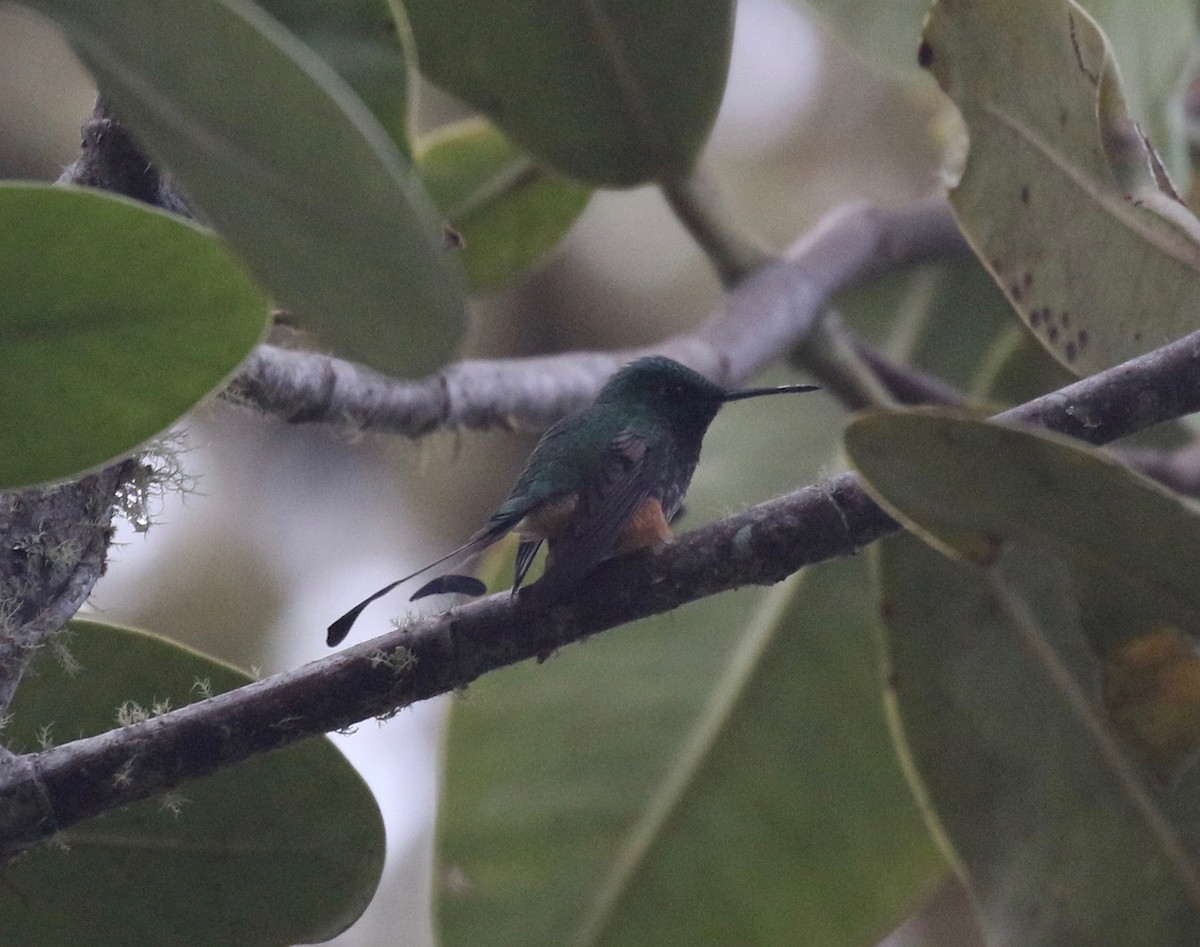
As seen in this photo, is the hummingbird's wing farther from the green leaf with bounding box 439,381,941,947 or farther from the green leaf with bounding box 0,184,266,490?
the green leaf with bounding box 439,381,941,947

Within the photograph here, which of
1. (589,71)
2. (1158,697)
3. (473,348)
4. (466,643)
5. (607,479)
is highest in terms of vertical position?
(589,71)

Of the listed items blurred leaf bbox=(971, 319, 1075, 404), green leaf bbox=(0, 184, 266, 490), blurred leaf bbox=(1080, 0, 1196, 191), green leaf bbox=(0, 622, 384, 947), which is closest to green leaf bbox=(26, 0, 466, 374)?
green leaf bbox=(0, 184, 266, 490)

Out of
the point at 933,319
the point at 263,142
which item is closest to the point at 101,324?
the point at 263,142

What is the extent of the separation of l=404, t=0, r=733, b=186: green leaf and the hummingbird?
37 centimetres

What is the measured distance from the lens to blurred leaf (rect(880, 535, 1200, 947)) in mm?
1685

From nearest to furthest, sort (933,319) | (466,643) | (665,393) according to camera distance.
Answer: (466,643), (665,393), (933,319)

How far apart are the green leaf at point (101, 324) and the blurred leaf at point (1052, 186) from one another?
1010 mm

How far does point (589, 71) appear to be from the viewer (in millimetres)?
1938

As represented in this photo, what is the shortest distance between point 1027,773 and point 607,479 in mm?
738

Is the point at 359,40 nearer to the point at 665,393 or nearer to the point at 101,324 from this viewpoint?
the point at 101,324

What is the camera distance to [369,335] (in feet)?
3.34

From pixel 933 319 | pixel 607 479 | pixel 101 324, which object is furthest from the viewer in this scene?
pixel 933 319

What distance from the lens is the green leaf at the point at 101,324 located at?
107 cm

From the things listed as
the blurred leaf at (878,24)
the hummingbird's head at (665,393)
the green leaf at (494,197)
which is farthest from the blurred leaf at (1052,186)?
the green leaf at (494,197)
